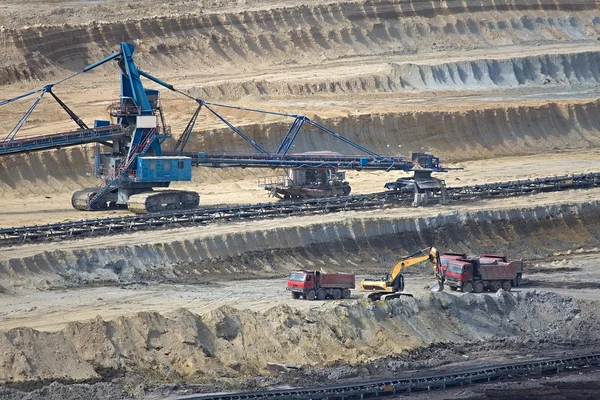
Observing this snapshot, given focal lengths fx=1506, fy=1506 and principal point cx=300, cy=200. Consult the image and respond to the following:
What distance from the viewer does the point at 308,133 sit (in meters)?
69.3

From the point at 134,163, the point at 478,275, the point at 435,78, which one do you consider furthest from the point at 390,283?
the point at 435,78

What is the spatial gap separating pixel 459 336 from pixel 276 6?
47127 mm

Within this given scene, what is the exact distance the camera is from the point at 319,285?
147 ft

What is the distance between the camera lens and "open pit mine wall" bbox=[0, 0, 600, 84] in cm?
7788

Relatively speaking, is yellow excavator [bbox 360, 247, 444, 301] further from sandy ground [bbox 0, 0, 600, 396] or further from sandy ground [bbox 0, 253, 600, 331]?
sandy ground [bbox 0, 0, 600, 396]

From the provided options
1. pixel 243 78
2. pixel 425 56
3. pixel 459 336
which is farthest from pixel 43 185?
pixel 425 56

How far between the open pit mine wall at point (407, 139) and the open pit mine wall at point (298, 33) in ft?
42.0

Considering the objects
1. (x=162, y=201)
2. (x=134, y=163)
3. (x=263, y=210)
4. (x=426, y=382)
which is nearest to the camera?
(x=426, y=382)

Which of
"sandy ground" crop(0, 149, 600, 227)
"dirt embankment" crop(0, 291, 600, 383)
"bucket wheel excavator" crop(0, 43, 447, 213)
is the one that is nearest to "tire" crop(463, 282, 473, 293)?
"dirt embankment" crop(0, 291, 600, 383)

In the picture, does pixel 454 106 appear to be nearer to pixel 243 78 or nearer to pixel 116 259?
pixel 243 78

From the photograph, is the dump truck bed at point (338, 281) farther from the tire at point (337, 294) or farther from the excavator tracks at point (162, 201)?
the excavator tracks at point (162, 201)

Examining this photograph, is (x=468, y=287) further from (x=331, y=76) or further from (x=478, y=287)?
(x=331, y=76)

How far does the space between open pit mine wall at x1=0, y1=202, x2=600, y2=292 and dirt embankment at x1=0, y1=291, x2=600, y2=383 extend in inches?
292

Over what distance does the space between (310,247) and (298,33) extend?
3485cm
